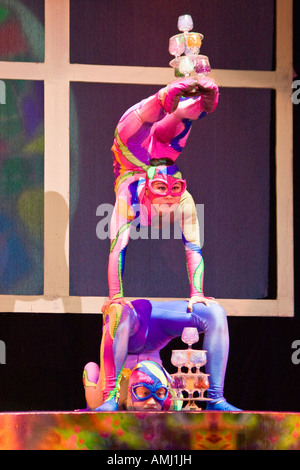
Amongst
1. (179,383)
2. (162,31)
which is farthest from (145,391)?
(162,31)

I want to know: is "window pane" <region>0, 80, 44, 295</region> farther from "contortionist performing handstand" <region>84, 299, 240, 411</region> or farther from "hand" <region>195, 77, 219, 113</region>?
"hand" <region>195, 77, 219, 113</region>

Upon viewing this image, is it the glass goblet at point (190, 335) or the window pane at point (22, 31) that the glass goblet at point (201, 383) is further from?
the window pane at point (22, 31)

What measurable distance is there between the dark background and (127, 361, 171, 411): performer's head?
0.69 metres

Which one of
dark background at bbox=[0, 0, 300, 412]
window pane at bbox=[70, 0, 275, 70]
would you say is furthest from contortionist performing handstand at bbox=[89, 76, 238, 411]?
window pane at bbox=[70, 0, 275, 70]

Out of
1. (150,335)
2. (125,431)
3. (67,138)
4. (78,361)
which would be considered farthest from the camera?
(67,138)

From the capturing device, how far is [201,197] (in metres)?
4.34

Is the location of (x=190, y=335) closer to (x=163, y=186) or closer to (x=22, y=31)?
(x=163, y=186)

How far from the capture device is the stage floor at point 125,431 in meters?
2.94

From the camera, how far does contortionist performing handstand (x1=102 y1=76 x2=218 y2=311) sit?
3564 mm

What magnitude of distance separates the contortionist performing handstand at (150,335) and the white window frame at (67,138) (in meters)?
0.65

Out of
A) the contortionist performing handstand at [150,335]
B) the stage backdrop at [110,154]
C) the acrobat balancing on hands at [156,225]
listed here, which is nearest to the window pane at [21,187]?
the stage backdrop at [110,154]

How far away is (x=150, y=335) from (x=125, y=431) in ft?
2.30

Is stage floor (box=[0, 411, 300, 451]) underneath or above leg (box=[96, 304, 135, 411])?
underneath

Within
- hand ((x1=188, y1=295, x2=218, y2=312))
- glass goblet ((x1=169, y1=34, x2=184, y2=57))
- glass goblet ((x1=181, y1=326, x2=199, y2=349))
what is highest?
glass goblet ((x1=169, y1=34, x2=184, y2=57))
